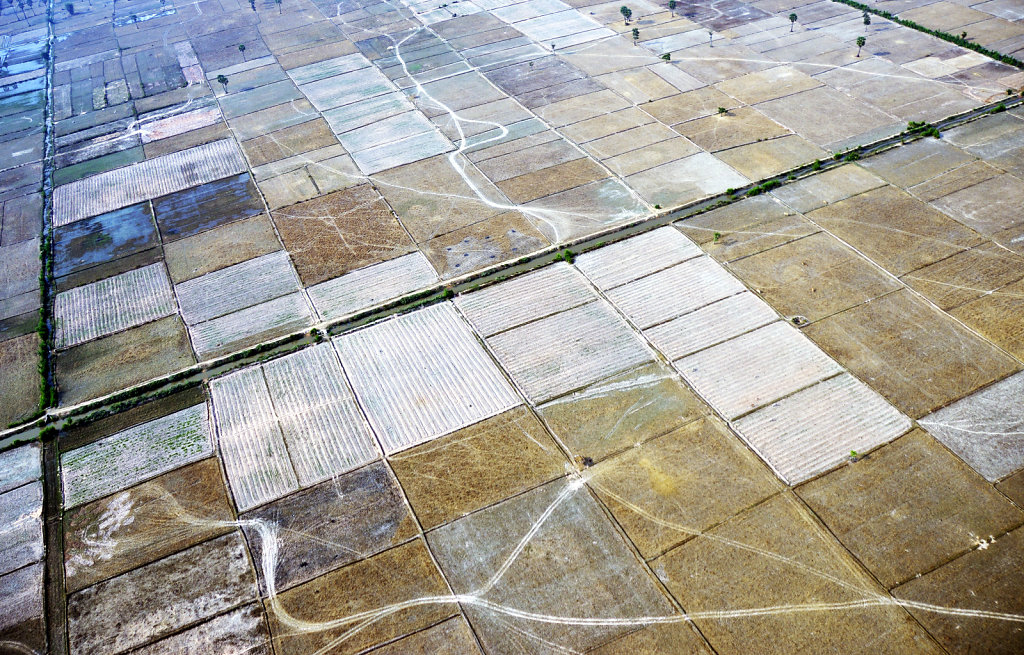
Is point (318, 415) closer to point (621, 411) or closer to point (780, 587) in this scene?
point (621, 411)

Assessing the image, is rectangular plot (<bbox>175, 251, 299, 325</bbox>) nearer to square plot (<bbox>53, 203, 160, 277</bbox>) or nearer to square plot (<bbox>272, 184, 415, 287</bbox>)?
square plot (<bbox>272, 184, 415, 287</bbox>)

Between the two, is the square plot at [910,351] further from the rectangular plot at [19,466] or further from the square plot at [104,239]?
the square plot at [104,239]

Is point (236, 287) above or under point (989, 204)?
under

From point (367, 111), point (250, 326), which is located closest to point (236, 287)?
point (250, 326)

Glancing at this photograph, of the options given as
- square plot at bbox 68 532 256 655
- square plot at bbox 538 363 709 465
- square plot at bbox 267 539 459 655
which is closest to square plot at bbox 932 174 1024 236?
square plot at bbox 538 363 709 465

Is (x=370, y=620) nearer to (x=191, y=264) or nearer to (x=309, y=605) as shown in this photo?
(x=309, y=605)

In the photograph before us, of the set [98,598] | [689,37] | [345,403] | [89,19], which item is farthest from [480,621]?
[89,19]

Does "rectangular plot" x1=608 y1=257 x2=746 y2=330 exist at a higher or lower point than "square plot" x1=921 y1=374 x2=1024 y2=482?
higher
